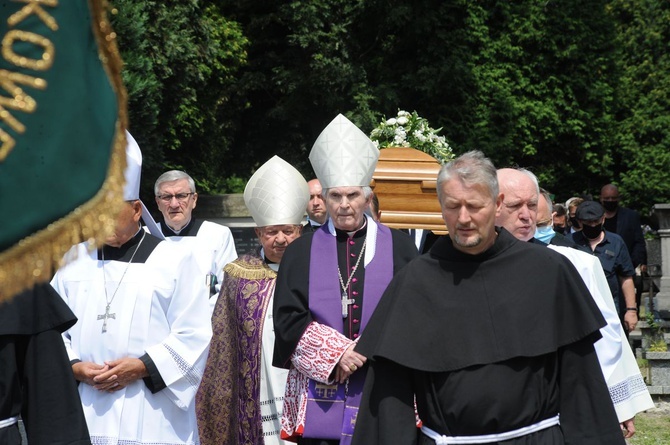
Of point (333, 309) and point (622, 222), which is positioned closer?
point (333, 309)

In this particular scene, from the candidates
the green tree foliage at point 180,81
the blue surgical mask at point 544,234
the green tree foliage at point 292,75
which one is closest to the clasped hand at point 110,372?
the blue surgical mask at point 544,234

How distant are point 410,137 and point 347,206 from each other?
3390 mm

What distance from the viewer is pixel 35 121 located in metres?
1.81

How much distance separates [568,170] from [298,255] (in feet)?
85.8

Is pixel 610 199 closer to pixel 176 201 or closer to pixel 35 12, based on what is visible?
pixel 176 201

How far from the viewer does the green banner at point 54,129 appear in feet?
5.91

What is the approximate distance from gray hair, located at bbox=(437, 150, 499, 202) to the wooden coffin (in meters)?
3.34

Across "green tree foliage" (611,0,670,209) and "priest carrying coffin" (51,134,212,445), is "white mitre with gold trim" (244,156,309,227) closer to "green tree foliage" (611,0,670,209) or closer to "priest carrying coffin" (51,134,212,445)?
"priest carrying coffin" (51,134,212,445)

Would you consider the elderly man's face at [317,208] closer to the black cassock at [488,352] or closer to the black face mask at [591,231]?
the black face mask at [591,231]

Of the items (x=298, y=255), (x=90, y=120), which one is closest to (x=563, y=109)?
(x=298, y=255)

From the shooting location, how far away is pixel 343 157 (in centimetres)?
648

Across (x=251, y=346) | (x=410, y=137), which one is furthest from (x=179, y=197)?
(x=251, y=346)

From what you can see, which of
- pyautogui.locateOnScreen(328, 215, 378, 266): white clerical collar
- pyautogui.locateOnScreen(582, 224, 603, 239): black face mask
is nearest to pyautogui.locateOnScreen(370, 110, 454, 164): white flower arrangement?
pyautogui.locateOnScreen(582, 224, 603, 239): black face mask

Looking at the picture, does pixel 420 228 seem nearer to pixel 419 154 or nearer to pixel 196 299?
pixel 419 154
